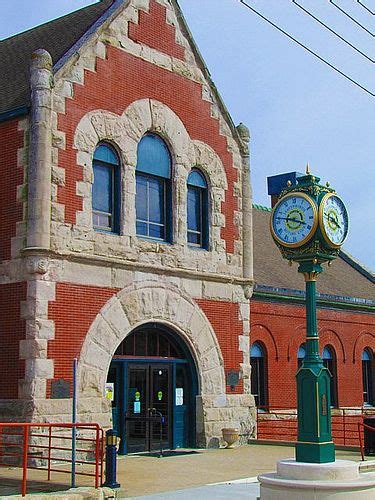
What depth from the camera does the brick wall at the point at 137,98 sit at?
60.0 feet

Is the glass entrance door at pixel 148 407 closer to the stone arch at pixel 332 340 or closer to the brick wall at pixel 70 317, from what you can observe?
the brick wall at pixel 70 317

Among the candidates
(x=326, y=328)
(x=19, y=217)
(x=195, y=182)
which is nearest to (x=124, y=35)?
(x=195, y=182)

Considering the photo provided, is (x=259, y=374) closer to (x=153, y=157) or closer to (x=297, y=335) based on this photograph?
(x=297, y=335)

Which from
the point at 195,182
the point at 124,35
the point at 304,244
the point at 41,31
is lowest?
the point at 304,244

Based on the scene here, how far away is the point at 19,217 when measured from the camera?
699 inches

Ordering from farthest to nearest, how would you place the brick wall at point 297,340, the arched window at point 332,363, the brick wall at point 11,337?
1. the arched window at point 332,363
2. the brick wall at point 297,340
3. the brick wall at point 11,337

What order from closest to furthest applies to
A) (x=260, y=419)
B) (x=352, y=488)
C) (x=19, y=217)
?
(x=352, y=488) → (x=19, y=217) → (x=260, y=419)

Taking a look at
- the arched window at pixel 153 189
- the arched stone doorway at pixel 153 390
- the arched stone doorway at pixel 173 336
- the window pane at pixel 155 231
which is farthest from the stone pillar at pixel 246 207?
the arched stone doorway at pixel 153 390

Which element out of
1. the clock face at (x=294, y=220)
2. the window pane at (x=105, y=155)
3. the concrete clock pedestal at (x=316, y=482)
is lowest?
the concrete clock pedestal at (x=316, y=482)

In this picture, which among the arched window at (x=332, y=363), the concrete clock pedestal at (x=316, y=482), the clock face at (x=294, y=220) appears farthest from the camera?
the arched window at (x=332, y=363)

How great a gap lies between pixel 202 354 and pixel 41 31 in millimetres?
10398

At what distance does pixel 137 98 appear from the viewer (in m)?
20.3

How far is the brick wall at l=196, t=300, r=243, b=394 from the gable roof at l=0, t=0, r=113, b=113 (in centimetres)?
699

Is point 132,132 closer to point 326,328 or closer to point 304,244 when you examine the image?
point 304,244
